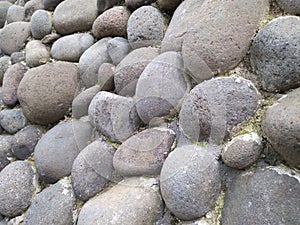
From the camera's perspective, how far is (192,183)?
67cm

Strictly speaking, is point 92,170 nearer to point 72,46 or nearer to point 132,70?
point 132,70

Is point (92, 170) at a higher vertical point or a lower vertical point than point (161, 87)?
lower

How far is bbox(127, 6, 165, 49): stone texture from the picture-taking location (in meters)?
0.96

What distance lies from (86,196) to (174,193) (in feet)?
0.90

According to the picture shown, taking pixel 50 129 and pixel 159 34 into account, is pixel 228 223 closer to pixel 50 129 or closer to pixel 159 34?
pixel 159 34

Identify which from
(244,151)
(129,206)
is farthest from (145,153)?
(244,151)

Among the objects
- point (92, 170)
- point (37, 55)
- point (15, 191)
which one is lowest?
point (15, 191)

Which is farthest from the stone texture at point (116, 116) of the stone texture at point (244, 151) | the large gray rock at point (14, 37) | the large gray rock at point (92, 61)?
the large gray rock at point (14, 37)

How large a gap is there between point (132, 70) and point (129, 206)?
0.36 metres

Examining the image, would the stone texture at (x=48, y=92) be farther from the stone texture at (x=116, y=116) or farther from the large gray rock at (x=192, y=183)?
the large gray rock at (x=192, y=183)

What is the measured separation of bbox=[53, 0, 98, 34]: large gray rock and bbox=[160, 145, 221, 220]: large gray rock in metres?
0.69

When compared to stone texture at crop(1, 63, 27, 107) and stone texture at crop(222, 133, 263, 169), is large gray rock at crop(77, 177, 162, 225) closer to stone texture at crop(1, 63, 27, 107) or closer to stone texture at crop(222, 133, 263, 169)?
stone texture at crop(222, 133, 263, 169)

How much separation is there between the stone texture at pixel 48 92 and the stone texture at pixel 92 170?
9.5 inches

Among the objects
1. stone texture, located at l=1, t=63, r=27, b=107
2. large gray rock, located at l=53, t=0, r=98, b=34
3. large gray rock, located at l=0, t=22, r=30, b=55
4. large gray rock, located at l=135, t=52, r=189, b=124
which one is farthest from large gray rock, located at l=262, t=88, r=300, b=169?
large gray rock, located at l=0, t=22, r=30, b=55
